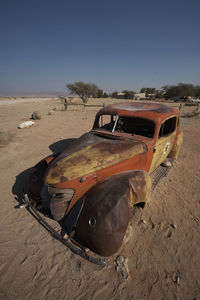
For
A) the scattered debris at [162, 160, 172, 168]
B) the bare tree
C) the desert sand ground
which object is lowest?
the desert sand ground

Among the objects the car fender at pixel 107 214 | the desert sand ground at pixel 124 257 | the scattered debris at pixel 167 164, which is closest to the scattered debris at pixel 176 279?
the desert sand ground at pixel 124 257

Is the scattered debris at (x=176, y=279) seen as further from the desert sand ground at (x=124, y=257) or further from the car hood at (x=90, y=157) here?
the car hood at (x=90, y=157)

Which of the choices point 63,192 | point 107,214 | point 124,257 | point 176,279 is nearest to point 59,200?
point 63,192

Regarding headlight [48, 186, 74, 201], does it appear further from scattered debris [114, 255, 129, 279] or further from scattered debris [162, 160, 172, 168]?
scattered debris [162, 160, 172, 168]

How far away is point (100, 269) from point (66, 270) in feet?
1.58

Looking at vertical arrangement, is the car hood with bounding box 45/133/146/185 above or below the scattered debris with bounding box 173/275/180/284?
above

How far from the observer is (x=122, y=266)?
201cm

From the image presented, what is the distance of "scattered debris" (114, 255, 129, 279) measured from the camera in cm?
194

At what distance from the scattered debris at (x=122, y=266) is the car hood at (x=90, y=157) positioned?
1.37 metres

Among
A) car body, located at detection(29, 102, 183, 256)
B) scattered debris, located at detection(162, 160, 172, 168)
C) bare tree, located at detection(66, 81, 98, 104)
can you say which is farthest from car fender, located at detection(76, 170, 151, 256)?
bare tree, located at detection(66, 81, 98, 104)

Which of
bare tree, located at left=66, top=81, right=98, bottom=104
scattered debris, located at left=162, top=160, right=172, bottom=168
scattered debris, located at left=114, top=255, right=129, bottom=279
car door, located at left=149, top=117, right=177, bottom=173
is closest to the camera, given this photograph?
scattered debris, located at left=114, top=255, right=129, bottom=279

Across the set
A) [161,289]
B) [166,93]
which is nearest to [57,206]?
[161,289]

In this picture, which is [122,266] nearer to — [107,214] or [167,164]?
[107,214]

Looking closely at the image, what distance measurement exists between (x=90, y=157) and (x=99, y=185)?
1.62 ft
